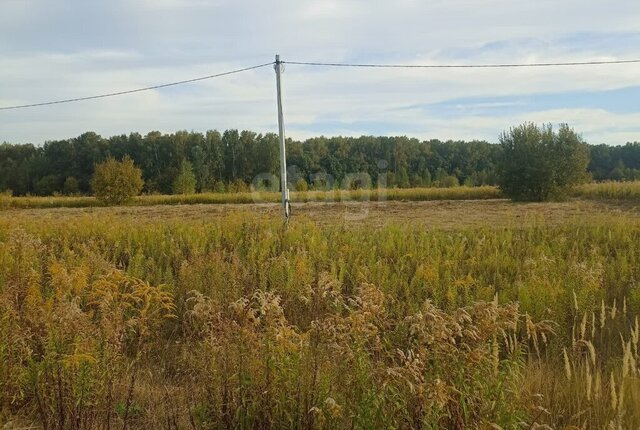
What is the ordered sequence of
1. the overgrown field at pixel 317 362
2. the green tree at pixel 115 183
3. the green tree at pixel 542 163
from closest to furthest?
the overgrown field at pixel 317 362, the green tree at pixel 542 163, the green tree at pixel 115 183

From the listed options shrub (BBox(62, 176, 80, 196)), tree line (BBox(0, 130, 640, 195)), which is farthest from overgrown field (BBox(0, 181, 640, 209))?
shrub (BBox(62, 176, 80, 196))

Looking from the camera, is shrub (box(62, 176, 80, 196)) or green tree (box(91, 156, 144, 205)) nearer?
green tree (box(91, 156, 144, 205))

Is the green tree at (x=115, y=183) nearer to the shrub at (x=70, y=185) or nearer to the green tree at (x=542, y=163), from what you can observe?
the green tree at (x=542, y=163)

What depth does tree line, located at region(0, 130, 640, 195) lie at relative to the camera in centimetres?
4906

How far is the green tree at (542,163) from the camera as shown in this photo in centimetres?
2400

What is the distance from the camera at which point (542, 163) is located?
24.0 metres

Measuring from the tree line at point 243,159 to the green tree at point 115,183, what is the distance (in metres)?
19.4

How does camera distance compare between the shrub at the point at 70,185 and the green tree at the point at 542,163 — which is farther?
the shrub at the point at 70,185

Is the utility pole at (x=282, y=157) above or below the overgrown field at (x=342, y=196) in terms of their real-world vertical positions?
above

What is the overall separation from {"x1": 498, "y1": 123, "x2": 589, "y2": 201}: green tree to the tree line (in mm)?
21228

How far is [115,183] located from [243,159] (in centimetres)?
2576

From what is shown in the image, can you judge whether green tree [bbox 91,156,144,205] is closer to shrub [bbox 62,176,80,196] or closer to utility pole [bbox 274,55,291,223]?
utility pole [bbox 274,55,291,223]

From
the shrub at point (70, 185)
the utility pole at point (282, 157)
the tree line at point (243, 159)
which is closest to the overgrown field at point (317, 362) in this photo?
the utility pole at point (282, 157)

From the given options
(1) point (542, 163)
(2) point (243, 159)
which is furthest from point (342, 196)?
(2) point (243, 159)
